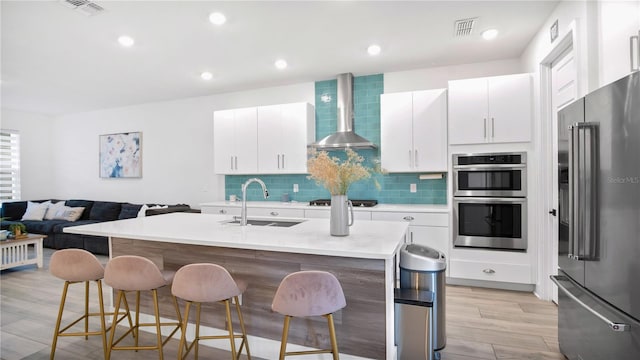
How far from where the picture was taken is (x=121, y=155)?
6.36 metres

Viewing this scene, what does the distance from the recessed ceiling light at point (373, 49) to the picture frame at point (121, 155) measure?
4.68 meters

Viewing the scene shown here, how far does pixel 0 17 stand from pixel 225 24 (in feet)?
6.28

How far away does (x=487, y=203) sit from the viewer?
3570 mm

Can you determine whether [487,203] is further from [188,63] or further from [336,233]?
[188,63]

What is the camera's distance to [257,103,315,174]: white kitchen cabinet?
14.9 feet

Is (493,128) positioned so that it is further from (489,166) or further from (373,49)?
(373,49)

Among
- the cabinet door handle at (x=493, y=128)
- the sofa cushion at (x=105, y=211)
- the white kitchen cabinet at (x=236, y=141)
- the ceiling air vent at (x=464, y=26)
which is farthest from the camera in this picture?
the sofa cushion at (x=105, y=211)

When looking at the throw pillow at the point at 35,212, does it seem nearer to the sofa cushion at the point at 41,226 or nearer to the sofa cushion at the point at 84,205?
the sofa cushion at the point at 41,226

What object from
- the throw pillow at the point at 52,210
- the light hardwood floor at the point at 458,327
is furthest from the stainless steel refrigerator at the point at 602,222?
the throw pillow at the point at 52,210

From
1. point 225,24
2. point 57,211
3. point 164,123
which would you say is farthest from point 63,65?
point 57,211

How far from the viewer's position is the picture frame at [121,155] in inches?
244

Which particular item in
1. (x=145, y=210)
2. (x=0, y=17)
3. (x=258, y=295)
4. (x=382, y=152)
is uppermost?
(x=0, y=17)

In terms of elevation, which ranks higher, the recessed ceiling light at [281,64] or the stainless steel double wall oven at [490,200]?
the recessed ceiling light at [281,64]

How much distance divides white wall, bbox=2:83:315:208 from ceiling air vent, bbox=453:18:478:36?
7.29 ft
